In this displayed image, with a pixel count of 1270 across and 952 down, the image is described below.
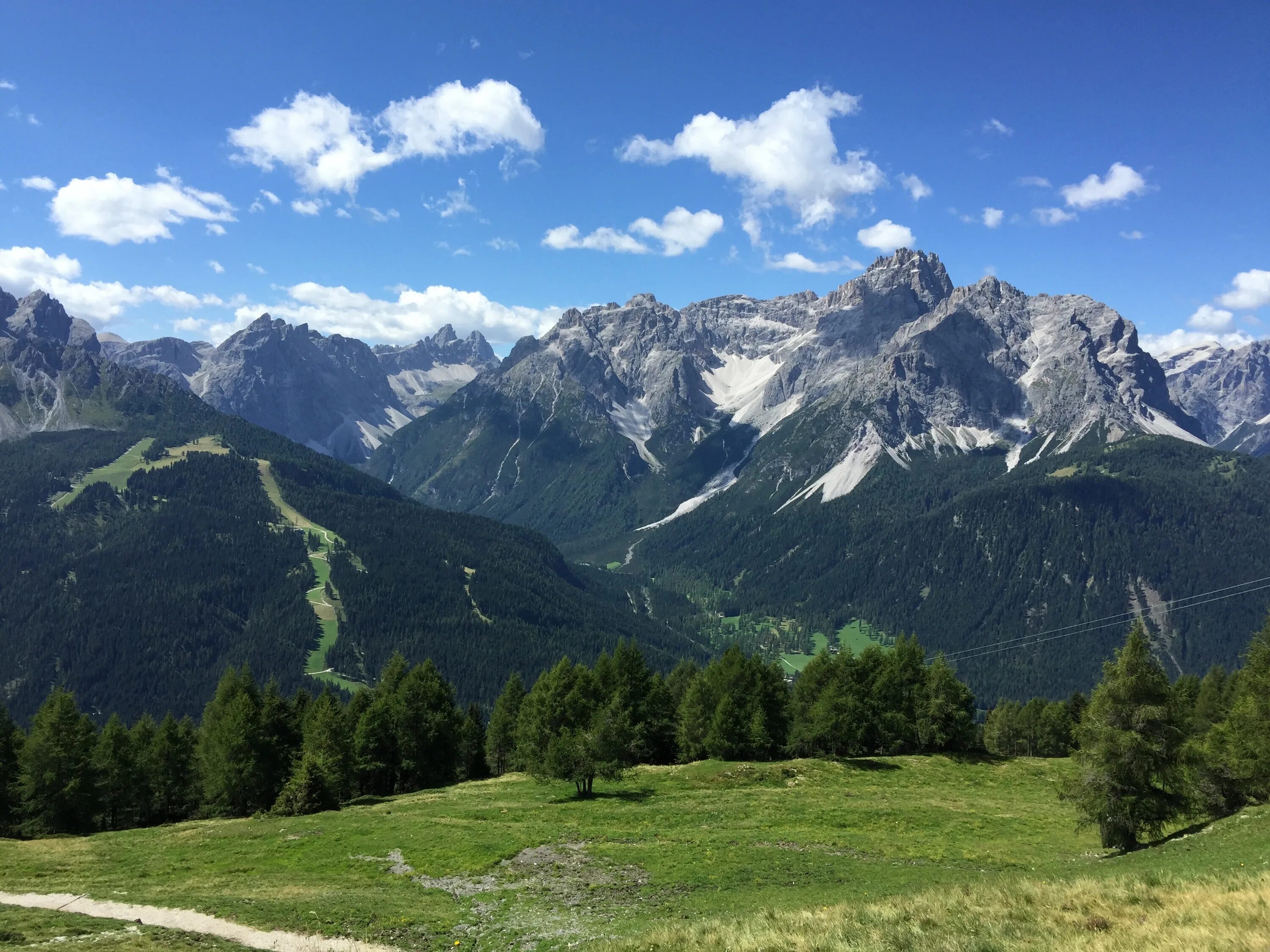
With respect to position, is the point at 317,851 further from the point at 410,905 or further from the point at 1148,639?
the point at 1148,639

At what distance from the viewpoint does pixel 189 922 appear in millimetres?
33938

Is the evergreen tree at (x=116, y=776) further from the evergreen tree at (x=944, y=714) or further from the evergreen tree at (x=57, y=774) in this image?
the evergreen tree at (x=944, y=714)

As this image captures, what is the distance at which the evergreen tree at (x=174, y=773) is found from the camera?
78000mm

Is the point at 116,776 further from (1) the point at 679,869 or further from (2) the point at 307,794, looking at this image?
(1) the point at 679,869

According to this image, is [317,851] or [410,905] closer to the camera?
[410,905]

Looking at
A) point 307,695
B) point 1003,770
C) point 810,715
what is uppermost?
point 307,695

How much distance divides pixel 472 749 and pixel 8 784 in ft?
Answer: 151

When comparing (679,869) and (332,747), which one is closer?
(679,869)

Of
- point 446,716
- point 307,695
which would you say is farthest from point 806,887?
point 307,695

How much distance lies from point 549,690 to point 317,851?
30485 millimetres

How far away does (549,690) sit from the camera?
254ft

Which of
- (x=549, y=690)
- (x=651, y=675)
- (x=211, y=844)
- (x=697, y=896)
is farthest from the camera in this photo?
(x=651, y=675)

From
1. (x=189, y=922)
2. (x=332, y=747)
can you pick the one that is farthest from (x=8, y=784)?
(x=189, y=922)

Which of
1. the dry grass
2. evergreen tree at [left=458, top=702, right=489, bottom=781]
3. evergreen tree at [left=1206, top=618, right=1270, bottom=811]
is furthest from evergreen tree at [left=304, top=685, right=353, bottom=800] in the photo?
evergreen tree at [left=1206, top=618, right=1270, bottom=811]
